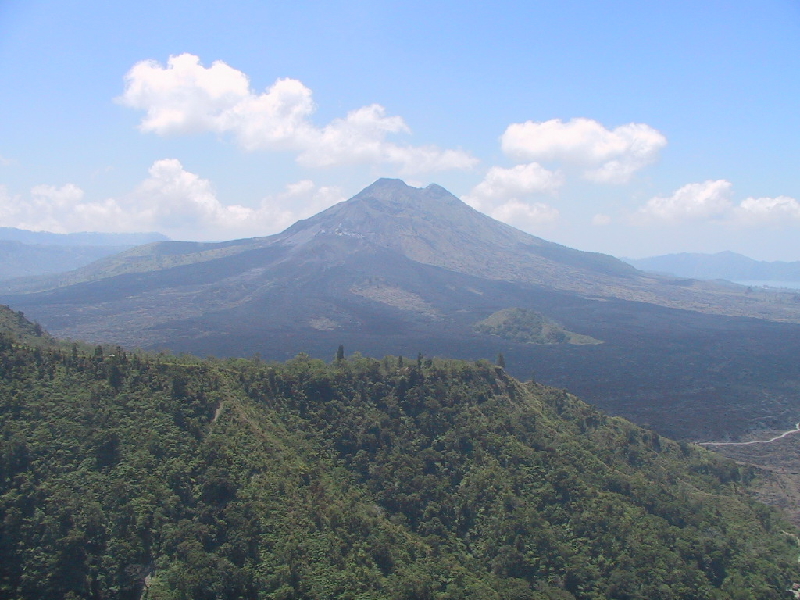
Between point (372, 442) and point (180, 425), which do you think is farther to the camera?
point (372, 442)

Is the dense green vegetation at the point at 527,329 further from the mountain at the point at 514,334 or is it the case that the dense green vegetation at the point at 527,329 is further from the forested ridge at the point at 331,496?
the forested ridge at the point at 331,496

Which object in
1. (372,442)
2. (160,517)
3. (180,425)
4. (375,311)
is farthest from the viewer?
(375,311)

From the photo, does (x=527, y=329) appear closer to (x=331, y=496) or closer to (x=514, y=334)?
(x=514, y=334)

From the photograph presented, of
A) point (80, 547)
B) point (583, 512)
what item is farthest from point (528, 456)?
point (80, 547)

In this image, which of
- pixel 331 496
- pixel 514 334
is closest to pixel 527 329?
pixel 514 334

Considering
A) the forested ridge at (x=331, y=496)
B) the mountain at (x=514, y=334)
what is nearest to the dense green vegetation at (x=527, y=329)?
the mountain at (x=514, y=334)

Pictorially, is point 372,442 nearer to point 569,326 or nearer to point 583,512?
point 583,512
